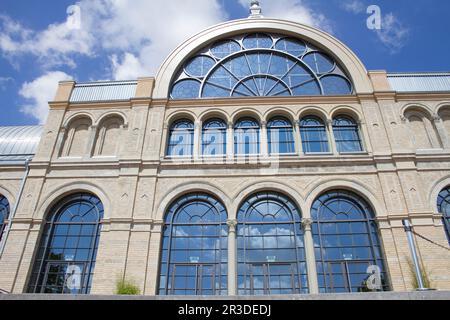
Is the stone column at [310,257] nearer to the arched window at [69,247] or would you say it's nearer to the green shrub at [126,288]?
the green shrub at [126,288]

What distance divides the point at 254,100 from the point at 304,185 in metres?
4.97

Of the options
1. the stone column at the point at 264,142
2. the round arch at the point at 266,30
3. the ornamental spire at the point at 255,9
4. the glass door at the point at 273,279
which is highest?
the ornamental spire at the point at 255,9

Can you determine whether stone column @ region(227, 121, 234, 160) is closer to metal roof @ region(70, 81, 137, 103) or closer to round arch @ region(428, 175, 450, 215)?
metal roof @ region(70, 81, 137, 103)

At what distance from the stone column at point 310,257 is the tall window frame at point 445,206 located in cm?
533

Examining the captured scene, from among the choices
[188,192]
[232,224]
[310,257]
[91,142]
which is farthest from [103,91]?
[310,257]

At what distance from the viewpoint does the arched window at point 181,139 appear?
16.1 meters

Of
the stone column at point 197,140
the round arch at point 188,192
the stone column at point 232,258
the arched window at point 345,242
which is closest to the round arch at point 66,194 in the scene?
the round arch at point 188,192

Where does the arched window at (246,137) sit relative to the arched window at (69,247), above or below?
above

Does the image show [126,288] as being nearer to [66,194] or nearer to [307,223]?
[66,194]

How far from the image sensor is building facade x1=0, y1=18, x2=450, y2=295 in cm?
1313

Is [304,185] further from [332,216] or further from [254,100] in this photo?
[254,100]

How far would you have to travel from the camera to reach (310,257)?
1302 cm

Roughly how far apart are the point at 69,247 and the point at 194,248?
5094mm
